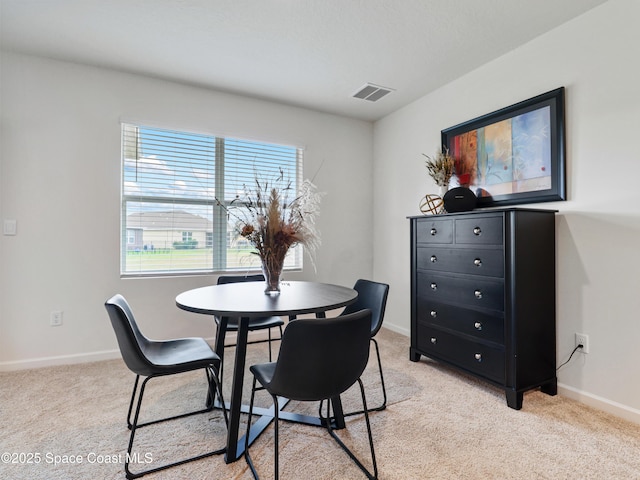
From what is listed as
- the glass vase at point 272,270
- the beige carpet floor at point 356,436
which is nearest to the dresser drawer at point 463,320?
the beige carpet floor at point 356,436

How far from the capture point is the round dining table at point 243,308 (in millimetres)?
1502

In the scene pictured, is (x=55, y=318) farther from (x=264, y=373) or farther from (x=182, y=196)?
(x=264, y=373)

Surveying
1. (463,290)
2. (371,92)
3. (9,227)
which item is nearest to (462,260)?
(463,290)

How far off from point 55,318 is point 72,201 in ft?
3.26

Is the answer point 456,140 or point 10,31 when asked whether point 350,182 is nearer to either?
point 456,140

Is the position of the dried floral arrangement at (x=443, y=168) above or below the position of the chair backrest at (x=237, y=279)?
above

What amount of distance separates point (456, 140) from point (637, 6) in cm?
135

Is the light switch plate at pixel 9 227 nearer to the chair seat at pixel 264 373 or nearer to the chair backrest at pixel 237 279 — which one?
the chair backrest at pixel 237 279

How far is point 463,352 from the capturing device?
→ 242 centimetres

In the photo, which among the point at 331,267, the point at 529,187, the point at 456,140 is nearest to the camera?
the point at 529,187

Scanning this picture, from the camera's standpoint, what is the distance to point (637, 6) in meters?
1.92

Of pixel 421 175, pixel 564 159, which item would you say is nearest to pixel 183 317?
pixel 421 175

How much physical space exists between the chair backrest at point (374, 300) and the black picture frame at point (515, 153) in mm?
1328

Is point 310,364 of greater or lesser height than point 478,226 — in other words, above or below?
below
